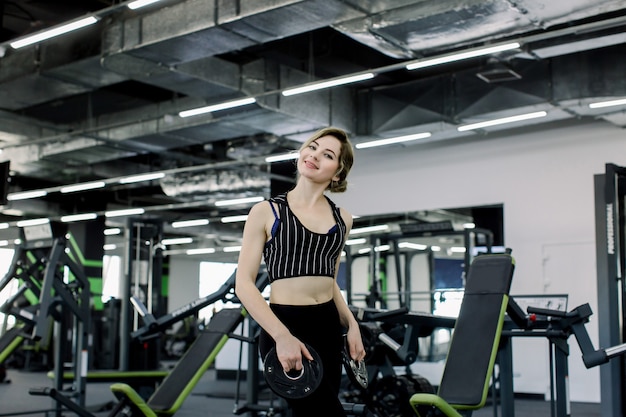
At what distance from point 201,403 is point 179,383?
3.17m

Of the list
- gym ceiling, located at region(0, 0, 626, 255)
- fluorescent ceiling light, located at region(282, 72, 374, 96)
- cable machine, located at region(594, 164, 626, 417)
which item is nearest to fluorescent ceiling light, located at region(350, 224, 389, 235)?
gym ceiling, located at region(0, 0, 626, 255)

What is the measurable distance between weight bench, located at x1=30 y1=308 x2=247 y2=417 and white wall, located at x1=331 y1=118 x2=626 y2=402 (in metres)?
4.31

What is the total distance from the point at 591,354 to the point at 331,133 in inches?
96.2

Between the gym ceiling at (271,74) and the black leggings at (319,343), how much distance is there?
4.26m

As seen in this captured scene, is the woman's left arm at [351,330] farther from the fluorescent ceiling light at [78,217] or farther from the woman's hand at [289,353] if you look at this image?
the fluorescent ceiling light at [78,217]

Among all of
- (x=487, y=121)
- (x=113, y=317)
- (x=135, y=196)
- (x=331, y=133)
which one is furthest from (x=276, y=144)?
(x=331, y=133)

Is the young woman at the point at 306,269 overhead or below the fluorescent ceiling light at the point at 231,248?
below

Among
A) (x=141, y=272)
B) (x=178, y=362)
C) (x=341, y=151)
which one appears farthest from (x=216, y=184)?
(x=341, y=151)

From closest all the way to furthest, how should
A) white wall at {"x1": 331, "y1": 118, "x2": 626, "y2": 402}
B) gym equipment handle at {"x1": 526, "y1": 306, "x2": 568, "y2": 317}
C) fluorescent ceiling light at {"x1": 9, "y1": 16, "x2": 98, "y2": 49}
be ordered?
gym equipment handle at {"x1": 526, "y1": 306, "x2": 568, "y2": 317}, fluorescent ceiling light at {"x1": 9, "y1": 16, "x2": 98, "y2": 49}, white wall at {"x1": 331, "y1": 118, "x2": 626, "y2": 402}

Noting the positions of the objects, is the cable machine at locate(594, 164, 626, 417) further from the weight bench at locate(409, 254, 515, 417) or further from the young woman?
the young woman

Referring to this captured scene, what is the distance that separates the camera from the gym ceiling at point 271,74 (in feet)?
20.0

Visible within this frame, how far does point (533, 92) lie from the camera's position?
786 centimetres

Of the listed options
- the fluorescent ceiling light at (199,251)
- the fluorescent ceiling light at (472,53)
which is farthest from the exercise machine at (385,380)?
the fluorescent ceiling light at (199,251)

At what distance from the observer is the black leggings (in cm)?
178
